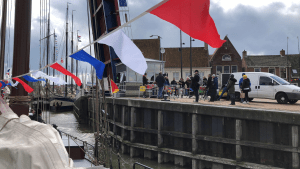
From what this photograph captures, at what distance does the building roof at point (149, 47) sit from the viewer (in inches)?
1998

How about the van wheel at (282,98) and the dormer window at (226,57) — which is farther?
the dormer window at (226,57)

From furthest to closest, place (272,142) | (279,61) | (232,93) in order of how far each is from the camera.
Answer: (279,61), (232,93), (272,142)

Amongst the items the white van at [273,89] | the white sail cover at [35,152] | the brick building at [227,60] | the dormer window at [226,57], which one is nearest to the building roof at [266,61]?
the brick building at [227,60]

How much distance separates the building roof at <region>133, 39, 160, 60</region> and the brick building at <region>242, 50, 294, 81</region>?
18249 millimetres

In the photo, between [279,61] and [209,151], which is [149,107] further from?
[279,61]

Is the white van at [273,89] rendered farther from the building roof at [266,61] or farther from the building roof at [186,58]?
the building roof at [266,61]

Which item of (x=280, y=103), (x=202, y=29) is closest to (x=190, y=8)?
(x=202, y=29)

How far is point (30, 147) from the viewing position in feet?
5.98

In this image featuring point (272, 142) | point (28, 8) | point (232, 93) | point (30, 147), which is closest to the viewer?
point (30, 147)

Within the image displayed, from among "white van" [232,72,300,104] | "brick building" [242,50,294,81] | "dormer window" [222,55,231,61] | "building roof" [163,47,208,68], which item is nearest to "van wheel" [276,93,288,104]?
"white van" [232,72,300,104]

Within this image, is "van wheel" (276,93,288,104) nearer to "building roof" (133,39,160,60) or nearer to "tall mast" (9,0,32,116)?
"tall mast" (9,0,32,116)

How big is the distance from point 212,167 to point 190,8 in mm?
9337

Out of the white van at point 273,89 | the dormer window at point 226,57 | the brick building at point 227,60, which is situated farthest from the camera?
the dormer window at point 226,57

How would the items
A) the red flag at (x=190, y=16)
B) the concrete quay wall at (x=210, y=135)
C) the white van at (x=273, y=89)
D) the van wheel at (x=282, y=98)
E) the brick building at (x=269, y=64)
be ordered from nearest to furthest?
the red flag at (x=190, y=16) → the concrete quay wall at (x=210, y=135) → the white van at (x=273, y=89) → the van wheel at (x=282, y=98) → the brick building at (x=269, y=64)
